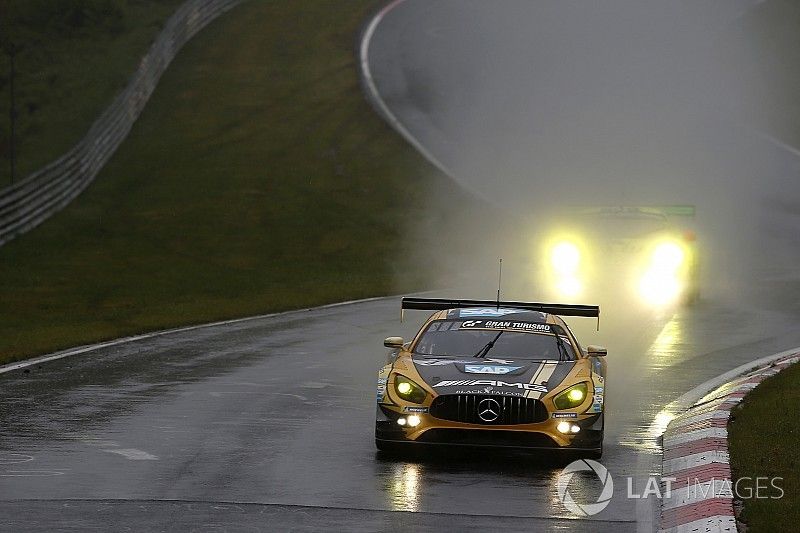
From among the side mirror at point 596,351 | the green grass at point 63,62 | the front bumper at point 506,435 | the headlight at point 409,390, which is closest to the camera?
the front bumper at point 506,435

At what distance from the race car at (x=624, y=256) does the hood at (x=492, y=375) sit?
14469 mm

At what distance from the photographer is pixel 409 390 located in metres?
12.1

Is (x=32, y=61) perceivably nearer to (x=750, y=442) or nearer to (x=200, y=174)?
(x=200, y=174)

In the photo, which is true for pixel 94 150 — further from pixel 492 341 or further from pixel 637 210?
pixel 492 341

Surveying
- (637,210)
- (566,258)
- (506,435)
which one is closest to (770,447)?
(506,435)

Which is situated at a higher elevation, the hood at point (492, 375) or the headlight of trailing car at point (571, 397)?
the hood at point (492, 375)

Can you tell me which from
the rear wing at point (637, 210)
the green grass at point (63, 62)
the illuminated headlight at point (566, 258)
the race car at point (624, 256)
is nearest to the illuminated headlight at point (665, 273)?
the race car at point (624, 256)

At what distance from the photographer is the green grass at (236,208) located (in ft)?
94.1

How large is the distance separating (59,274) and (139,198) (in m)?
9.70

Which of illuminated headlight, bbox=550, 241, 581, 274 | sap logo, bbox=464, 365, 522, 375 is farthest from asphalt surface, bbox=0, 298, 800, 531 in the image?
illuminated headlight, bbox=550, 241, 581, 274

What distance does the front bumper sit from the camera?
1168cm

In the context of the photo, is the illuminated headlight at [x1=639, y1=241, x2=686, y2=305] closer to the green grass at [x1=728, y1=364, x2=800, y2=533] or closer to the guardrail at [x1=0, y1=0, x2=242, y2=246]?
the green grass at [x1=728, y1=364, x2=800, y2=533]

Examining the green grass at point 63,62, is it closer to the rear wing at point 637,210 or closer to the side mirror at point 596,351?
the rear wing at point 637,210

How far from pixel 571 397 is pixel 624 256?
15881mm
